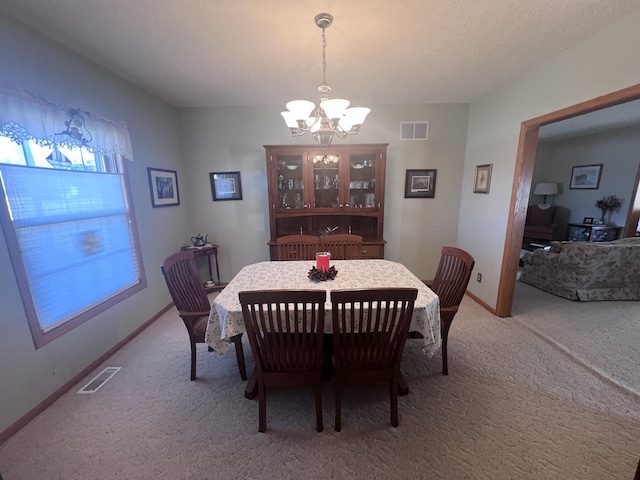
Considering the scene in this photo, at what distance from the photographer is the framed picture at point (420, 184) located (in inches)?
138

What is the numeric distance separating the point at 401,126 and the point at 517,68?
128cm

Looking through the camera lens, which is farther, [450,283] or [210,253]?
[210,253]

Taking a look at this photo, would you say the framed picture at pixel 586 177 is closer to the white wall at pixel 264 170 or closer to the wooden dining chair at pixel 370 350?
the white wall at pixel 264 170

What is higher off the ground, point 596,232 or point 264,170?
point 264,170

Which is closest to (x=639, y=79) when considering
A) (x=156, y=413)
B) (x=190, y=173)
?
(x=156, y=413)

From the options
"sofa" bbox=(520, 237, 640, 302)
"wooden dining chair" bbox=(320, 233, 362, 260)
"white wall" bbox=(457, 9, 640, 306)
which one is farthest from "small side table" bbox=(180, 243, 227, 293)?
"sofa" bbox=(520, 237, 640, 302)

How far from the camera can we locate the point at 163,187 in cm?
302

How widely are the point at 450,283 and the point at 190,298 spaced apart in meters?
2.01

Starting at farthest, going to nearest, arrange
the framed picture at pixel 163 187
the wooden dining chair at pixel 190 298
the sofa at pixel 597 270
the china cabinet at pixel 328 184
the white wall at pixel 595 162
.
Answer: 1. the white wall at pixel 595 162
2. the china cabinet at pixel 328 184
3. the sofa at pixel 597 270
4. the framed picture at pixel 163 187
5. the wooden dining chair at pixel 190 298

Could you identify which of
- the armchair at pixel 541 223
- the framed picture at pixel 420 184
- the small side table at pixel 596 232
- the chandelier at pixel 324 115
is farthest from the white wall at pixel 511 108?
the armchair at pixel 541 223

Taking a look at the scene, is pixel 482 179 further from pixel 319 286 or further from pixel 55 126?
pixel 55 126

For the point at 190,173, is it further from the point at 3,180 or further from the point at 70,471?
the point at 70,471

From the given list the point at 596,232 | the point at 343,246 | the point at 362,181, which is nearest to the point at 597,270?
the point at 596,232

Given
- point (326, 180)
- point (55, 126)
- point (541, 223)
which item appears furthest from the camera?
point (541, 223)
